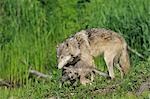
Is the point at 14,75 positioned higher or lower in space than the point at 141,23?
lower

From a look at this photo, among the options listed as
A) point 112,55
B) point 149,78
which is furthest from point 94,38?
point 149,78

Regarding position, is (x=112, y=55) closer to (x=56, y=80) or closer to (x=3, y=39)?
(x=56, y=80)

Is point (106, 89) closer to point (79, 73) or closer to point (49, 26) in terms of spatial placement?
point (79, 73)

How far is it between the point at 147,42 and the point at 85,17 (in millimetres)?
1511

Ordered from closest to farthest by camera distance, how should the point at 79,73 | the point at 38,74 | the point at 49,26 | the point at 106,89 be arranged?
the point at 106,89, the point at 79,73, the point at 38,74, the point at 49,26

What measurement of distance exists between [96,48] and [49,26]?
9.00ft

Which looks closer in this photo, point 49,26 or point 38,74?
point 38,74

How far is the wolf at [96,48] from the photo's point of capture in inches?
379

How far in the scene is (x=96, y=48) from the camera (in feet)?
32.6

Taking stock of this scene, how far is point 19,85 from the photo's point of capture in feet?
37.0

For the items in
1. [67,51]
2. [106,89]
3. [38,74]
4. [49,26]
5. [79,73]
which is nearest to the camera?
[106,89]

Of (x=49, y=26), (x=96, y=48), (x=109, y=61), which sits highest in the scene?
(x=96, y=48)

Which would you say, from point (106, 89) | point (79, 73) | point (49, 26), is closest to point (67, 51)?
point (79, 73)

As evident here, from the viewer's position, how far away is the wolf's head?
374 inches
